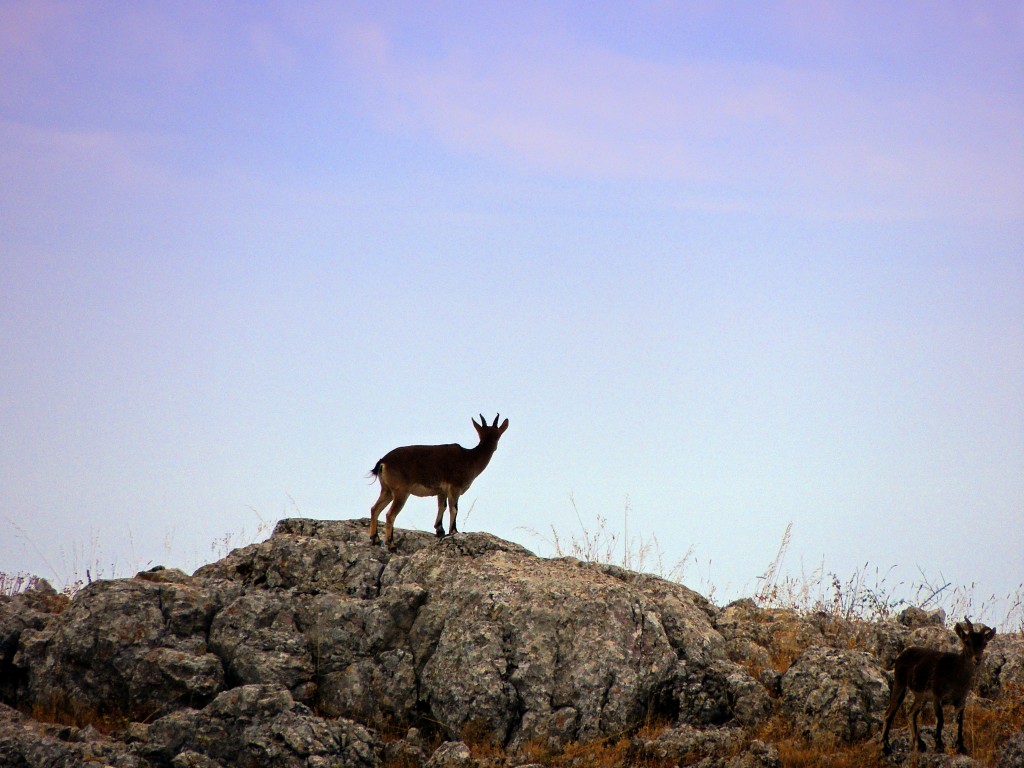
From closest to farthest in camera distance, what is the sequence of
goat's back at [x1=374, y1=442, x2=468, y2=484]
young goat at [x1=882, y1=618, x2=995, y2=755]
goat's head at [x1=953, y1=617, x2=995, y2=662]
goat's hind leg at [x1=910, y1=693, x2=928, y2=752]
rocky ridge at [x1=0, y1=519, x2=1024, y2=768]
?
rocky ridge at [x1=0, y1=519, x2=1024, y2=768], goat's hind leg at [x1=910, y1=693, x2=928, y2=752], young goat at [x1=882, y1=618, x2=995, y2=755], goat's head at [x1=953, y1=617, x2=995, y2=662], goat's back at [x1=374, y1=442, x2=468, y2=484]

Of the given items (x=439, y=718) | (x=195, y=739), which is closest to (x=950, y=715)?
(x=439, y=718)

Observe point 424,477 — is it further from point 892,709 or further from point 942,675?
point 942,675

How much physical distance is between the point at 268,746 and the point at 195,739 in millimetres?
838

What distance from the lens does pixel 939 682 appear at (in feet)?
41.2

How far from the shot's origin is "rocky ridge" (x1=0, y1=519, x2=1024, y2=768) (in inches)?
481

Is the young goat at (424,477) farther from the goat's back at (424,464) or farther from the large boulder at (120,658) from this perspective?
the large boulder at (120,658)

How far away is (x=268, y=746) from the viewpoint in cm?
1197

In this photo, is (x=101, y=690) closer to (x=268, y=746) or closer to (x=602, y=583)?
(x=268, y=746)

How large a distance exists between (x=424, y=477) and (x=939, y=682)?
7223 millimetres

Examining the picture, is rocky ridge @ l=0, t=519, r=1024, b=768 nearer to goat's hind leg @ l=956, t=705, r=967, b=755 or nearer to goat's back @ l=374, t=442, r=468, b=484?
goat's hind leg @ l=956, t=705, r=967, b=755

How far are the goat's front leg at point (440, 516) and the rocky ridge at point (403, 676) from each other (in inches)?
34.9

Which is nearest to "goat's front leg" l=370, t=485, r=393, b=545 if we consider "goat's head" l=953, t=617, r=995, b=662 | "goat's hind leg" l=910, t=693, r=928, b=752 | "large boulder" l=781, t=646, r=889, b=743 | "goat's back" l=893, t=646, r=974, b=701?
"large boulder" l=781, t=646, r=889, b=743

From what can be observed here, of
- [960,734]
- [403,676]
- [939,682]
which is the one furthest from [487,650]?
[960,734]

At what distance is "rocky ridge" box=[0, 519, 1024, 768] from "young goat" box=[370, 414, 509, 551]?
100cm
